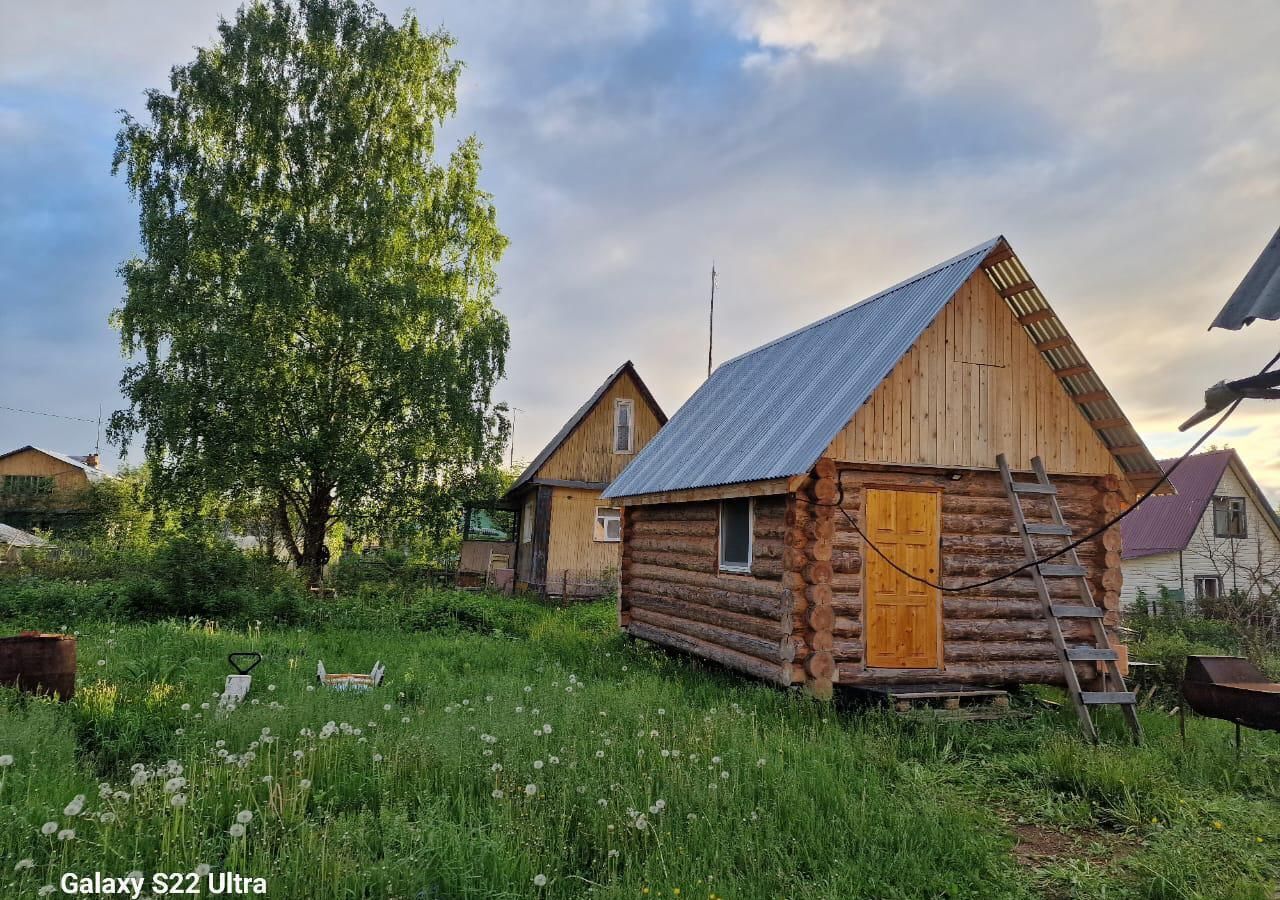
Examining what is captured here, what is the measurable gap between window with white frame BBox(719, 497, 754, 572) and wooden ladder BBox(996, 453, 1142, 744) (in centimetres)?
361

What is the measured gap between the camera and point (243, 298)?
22500 mm

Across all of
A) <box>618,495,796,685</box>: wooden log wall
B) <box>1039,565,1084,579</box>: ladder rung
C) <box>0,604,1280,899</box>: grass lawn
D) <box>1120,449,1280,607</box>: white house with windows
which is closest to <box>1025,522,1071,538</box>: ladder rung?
<box>1039,565,1084,579</box>: ladder rung

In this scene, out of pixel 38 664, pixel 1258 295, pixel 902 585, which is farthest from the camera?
pixel 902 585

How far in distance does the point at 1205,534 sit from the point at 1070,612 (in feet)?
83.8

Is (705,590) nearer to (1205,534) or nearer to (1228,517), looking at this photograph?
(1205,534)

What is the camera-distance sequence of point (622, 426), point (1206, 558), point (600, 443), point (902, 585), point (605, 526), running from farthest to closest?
point (1206, 558)
point (622, 426)
point (600, 443)
point (605, 526)
point (902, 585)

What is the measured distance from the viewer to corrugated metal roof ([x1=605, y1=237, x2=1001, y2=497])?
35.3ft

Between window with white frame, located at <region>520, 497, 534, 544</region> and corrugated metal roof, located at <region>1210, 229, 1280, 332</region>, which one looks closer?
corrugated metal roof, located at <region>1210, 229, 1280, 332</region>

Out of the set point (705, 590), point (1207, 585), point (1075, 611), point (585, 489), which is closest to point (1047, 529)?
point (1075, 611)

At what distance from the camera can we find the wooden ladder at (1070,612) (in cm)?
945

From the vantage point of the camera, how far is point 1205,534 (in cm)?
3033

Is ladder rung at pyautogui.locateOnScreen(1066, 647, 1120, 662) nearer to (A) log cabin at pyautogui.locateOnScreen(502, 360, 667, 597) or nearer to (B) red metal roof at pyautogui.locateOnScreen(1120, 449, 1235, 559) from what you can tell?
(A) log cabin at pyautogui.locateOnScreen(502, 360, 667, 597)

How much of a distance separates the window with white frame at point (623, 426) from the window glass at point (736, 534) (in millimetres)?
14467

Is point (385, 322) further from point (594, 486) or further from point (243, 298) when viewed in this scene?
point (594, 486)
